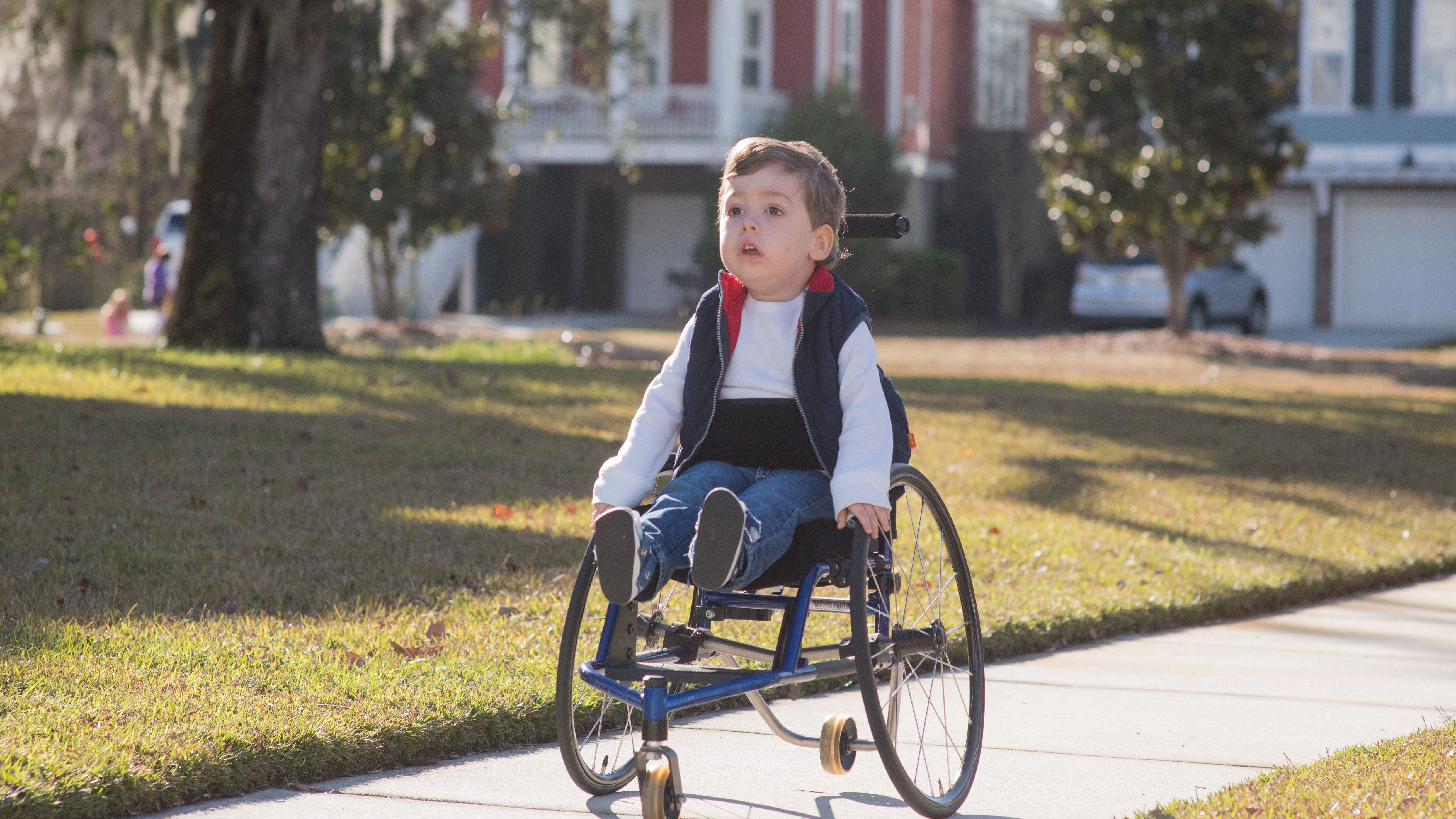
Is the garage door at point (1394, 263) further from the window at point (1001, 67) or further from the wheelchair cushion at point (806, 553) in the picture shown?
the wheelchair cushion at point (806, 553)

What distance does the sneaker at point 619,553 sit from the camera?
296cm

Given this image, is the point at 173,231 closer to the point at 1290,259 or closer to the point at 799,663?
the point at 1290,259

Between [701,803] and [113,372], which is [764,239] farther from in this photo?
[113,372]

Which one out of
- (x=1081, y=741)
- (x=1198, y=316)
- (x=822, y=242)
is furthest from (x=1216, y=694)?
(x=1198, y=316)

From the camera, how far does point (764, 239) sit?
10.9ft

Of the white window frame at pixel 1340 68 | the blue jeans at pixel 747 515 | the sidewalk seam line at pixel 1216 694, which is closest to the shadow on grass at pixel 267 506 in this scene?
the sidewalk seam line at pixel 1216 694

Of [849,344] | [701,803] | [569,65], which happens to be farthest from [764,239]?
[569,65]

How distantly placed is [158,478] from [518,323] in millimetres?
16490

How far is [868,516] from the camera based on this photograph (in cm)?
310

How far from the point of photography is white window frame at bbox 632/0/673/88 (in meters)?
26.5

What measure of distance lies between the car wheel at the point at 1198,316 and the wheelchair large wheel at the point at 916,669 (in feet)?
60.0

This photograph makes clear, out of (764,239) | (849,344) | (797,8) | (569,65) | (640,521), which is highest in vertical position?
(797,8)

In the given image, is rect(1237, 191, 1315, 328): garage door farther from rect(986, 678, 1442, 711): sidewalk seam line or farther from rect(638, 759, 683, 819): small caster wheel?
rect(638, 759, 683, 819): small caster wheel

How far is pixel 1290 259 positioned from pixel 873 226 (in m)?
24.5
